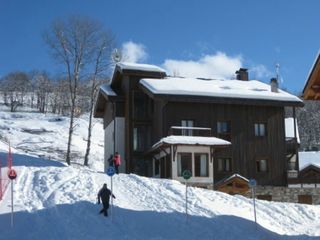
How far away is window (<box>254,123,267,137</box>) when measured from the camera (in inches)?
1519

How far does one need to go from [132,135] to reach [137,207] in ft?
53.6

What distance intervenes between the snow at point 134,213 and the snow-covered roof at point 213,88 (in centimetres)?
940

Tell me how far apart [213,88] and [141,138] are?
5.99 metres

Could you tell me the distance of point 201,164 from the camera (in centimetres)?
3497

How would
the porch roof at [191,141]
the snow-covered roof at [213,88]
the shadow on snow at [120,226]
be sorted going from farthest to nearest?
the snow-covered roof at [213,88] < the porch roof at [191,141] < the shadow on snow at [120,226]

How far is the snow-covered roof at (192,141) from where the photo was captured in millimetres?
33469

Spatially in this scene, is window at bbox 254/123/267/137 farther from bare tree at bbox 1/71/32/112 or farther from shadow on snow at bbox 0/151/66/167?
bare tree at bbox 1/71/32/112

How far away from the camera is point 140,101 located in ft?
129

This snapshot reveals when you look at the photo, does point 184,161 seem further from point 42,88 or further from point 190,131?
point 42,88

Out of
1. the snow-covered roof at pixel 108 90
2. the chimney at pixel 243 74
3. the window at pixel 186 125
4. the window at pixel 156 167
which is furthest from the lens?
the chimney at pixel 243 74

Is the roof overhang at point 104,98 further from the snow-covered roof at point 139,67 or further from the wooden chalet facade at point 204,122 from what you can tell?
the snow-covered roof at point 139,67

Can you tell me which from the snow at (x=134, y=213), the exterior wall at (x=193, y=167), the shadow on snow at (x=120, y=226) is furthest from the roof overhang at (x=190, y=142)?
the shadow on snow at (x=120, y=226)

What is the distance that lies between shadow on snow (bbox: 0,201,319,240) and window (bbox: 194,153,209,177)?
12.9 m

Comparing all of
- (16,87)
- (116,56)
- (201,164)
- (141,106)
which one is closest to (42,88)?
(16,87)
